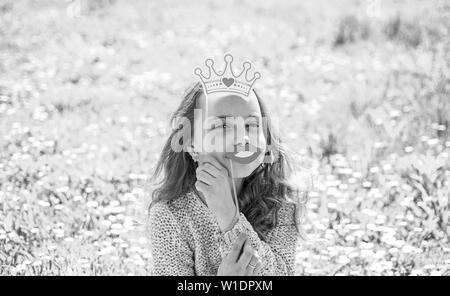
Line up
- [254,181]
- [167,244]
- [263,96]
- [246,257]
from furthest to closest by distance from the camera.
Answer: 1. [263,96]
2. [254,181]
3. [167,244]
4. [246,257]

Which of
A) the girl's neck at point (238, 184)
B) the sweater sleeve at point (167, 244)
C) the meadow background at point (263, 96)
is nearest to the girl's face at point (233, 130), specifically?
the girl's neck at point (238, 184)

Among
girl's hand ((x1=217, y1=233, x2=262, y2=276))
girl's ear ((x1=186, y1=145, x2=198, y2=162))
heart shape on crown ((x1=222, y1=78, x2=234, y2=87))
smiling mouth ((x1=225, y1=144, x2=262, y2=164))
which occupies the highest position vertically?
heart shape on crown ((x1=222, y1=78, x2=234, y2=87))

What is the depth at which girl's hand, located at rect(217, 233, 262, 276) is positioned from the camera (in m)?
1.80

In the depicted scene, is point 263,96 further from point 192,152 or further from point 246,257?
point 246,257

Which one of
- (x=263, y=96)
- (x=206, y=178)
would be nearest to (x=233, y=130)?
(x=206, y=178)

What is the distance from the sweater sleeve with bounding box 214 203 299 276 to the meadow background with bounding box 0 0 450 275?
0.18 meters

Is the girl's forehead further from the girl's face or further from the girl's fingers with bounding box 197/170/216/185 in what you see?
the girl's fingers with bounding box 197/170/216/185

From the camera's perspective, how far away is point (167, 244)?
6.45 feet

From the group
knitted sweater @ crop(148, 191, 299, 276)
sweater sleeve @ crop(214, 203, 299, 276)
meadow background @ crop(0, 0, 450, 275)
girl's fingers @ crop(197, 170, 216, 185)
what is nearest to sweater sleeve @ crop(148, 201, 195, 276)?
knitted sweater @ crop(148, 191, 299, 276)

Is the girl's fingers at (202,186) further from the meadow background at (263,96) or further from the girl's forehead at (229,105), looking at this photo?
the meadow background at (263,96)

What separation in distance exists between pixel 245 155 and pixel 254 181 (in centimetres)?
28

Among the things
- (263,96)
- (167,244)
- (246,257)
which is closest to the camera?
(246,257)

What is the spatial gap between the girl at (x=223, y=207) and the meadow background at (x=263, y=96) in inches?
6.4

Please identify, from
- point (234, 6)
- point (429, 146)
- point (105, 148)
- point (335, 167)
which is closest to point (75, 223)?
point (105, 148)
